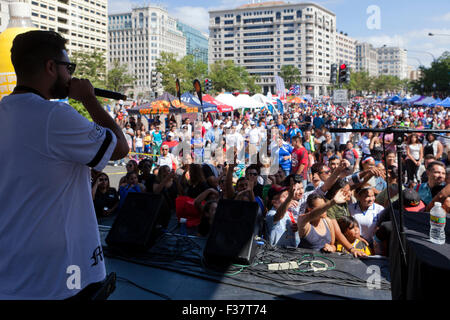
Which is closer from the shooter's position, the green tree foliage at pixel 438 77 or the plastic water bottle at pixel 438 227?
the plastic water bottle at pixel 438 227

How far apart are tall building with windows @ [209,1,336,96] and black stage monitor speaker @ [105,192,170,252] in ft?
498

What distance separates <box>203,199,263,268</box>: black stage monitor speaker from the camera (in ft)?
13.7

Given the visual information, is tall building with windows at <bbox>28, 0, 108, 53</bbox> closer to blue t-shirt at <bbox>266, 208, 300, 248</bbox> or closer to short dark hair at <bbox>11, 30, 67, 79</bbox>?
blue t-shirt at <bbox>266, 208, 300, 248</bbox>

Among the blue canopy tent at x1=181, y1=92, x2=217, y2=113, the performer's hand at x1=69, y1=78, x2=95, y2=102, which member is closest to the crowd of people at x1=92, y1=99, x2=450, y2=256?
the performer's hand at x1=69, y1=78, x2=95, y2=102

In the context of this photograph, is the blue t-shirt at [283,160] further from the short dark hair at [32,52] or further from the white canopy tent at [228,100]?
the white canopy tent at [228,100]

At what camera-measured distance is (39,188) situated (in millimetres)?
1619

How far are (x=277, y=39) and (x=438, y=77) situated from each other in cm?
10253

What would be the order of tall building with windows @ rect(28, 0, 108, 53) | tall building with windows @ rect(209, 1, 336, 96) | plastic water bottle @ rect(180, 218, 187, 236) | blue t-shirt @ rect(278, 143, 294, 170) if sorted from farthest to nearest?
tall building with windows @ rect(209, 1, 336, 96) < tall building with windows @ rect(28, 0, 108, 53) < blue t-shirt @ rect(278, 143, 294, 170) < plastic water bottle @ rect(180, 218, 187, 236)

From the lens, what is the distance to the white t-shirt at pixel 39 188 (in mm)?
1601

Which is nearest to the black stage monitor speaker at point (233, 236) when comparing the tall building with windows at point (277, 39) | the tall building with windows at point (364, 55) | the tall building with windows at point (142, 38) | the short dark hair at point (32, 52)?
the short dark hair at point (32, 52)

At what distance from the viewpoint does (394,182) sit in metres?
6.25

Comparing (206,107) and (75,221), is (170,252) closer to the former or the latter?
(75,221)

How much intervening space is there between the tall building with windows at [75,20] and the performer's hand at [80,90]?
100432 mm
